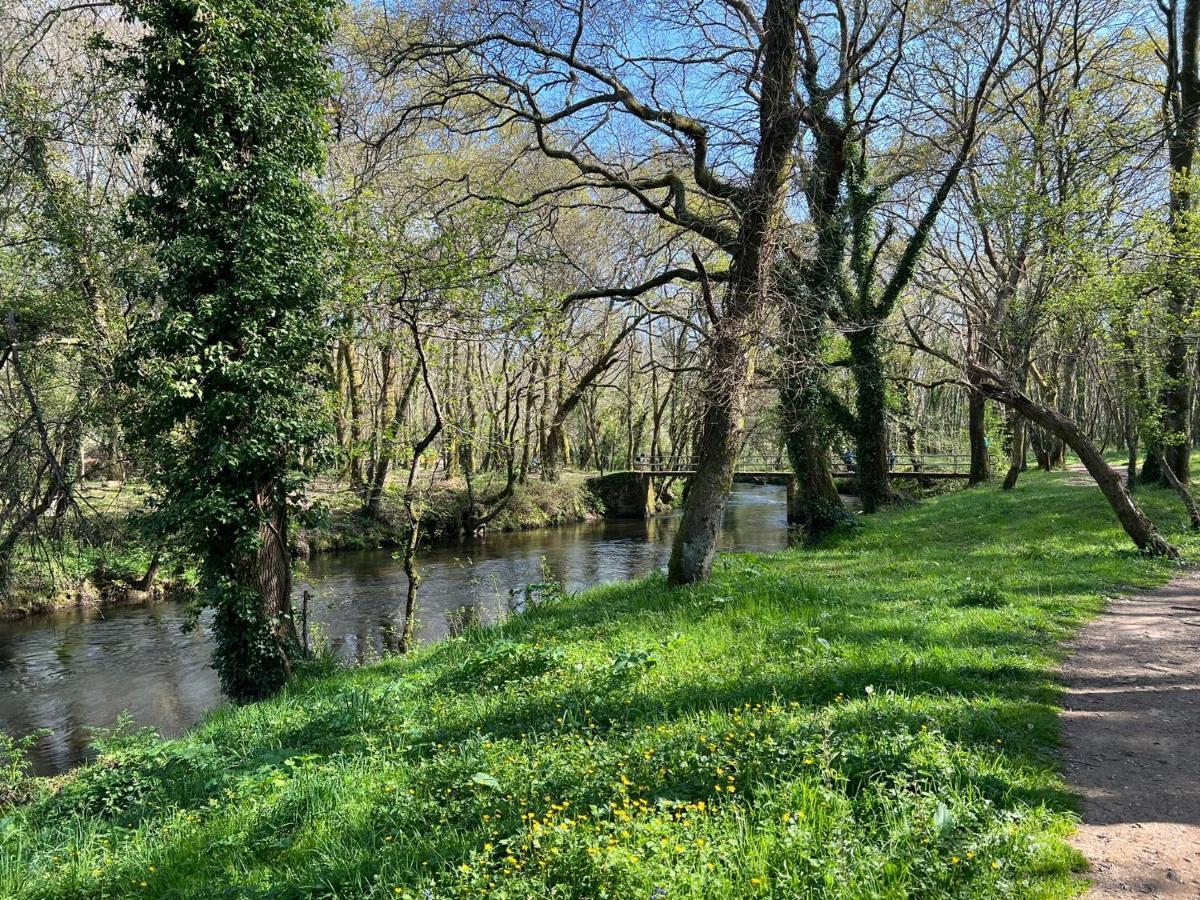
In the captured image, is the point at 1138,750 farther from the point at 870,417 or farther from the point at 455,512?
the point at 455,512

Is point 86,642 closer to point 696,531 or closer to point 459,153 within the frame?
point 696,531

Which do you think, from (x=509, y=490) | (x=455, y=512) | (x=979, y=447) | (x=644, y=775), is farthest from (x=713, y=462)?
(x=979, y=447)

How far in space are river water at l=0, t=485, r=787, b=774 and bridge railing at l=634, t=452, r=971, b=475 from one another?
8673mm

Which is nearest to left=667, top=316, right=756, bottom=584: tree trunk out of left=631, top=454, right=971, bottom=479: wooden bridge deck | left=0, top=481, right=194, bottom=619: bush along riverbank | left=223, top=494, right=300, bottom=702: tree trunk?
left=223, top=494, right=300, bottom=702: tree trunk

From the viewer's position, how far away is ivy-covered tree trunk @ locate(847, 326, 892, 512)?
1798 cm

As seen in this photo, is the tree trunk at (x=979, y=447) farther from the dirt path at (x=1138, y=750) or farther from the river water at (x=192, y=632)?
the dirt path at (x=1138, y=750)

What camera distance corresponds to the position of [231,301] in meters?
9.86

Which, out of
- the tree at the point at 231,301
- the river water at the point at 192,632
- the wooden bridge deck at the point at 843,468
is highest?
the tree at the point at 231,301

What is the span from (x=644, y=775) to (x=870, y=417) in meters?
16.6

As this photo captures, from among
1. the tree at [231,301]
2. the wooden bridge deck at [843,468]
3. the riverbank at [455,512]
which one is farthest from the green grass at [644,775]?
the wooden bridge deck at [843,468]

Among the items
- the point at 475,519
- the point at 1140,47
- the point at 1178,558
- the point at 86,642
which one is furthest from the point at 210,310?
the point at 1140,47

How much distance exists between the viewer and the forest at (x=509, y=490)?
12.2 feet

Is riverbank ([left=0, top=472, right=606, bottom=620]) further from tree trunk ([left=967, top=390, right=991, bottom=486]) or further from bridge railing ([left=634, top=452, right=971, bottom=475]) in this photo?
tree trunk ([left=967, top=390, right=991, bottom=486])

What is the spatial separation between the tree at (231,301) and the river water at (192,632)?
238cm
